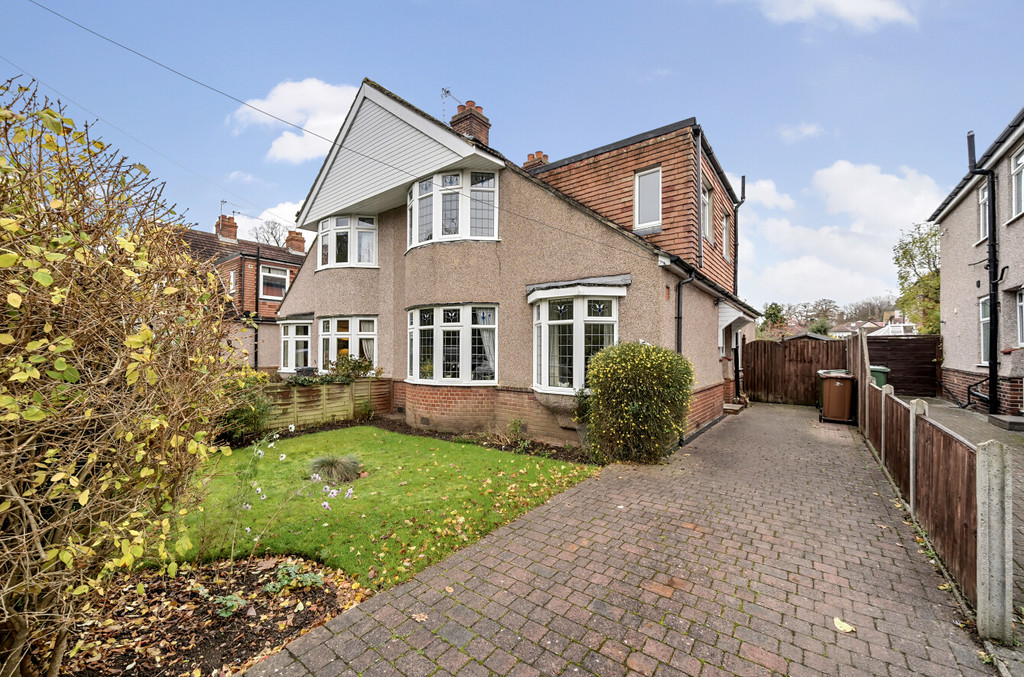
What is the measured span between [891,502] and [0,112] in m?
8.80

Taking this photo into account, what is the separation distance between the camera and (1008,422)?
30.1ft

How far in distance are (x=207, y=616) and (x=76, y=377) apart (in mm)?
2293

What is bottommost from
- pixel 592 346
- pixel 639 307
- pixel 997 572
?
pixel 997 572

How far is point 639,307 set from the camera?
8430 mm

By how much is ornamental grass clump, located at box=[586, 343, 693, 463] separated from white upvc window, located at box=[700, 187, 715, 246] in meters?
4.78

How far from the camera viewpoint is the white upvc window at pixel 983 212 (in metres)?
12.1

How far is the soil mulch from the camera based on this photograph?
8.87ft

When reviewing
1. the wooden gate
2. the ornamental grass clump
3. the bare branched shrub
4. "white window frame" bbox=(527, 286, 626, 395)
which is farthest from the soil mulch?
the wooden gate

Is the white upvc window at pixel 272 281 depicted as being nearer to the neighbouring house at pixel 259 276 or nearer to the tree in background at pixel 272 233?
the neighbouring house at pixel 259 276

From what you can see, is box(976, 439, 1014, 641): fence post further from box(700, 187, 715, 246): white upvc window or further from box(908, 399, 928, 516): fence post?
box(700, 187, 715, 246): white upvc window

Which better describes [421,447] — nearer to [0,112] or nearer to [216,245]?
[0,112]

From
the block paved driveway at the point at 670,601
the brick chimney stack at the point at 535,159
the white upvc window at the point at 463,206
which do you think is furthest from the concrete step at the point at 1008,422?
the brick chimney stack at the point at 535,159

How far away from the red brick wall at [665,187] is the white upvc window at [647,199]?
0.13m

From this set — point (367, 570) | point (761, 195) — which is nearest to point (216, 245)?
point (367, 570)
